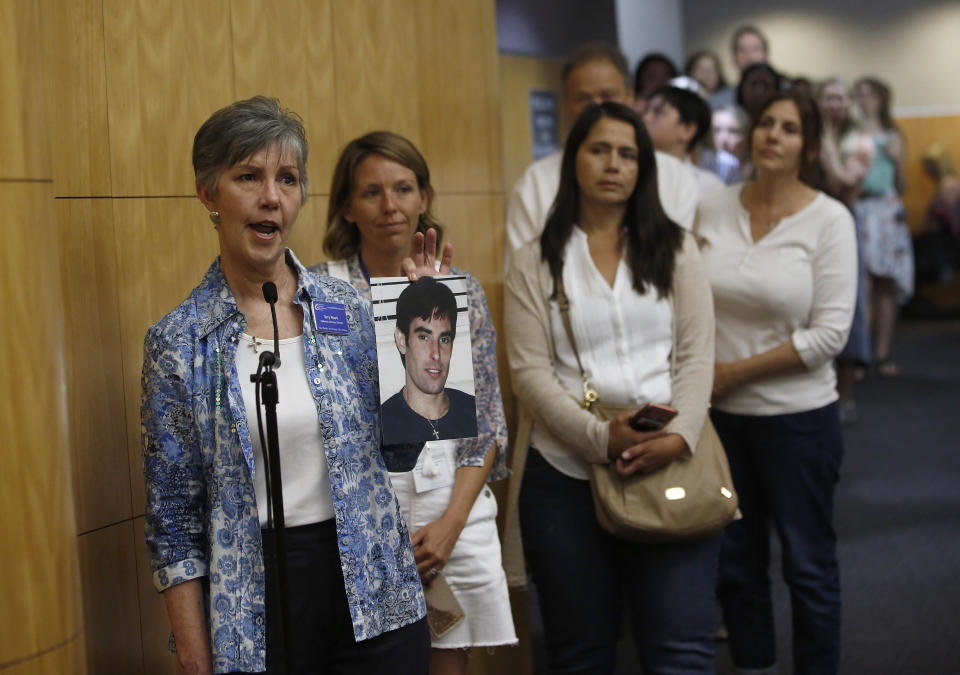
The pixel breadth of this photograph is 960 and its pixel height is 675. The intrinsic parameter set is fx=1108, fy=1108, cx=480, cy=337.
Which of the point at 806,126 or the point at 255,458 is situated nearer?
the point at 255,458

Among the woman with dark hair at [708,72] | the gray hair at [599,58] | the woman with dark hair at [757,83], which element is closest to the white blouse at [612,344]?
the gray hair at [599,58]

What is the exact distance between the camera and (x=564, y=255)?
9.63ft

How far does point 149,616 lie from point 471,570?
0.72 m

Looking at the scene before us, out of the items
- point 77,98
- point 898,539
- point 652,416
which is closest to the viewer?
point 77,98

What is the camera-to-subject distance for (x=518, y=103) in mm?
7465

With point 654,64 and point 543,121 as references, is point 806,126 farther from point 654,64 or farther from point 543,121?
point 543,121

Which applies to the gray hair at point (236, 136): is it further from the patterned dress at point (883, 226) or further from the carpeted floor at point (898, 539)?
the patterned dress at point (883, 226)

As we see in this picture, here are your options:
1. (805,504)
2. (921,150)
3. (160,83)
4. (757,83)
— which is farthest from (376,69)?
(921,150)

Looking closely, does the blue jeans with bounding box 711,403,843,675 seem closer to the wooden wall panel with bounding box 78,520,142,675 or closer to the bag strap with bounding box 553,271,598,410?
the bag strap with bounding box 553,271,598,410

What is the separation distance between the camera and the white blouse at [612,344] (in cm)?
283

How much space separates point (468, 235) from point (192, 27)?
3.86 ft

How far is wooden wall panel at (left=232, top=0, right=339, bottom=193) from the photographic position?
263 cm

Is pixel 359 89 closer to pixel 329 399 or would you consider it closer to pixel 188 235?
pixel 188 235

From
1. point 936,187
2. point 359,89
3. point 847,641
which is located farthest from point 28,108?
point 936,187
